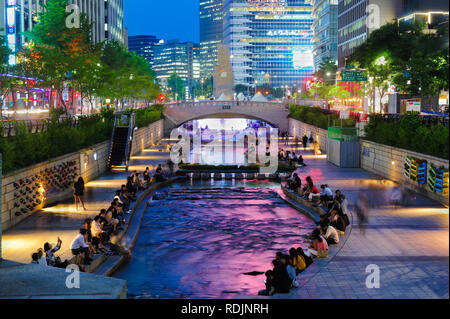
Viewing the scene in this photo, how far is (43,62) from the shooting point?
5731 centimetres

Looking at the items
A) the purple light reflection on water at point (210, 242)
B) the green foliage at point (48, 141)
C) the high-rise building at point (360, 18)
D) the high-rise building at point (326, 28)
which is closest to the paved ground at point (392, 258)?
the purple light reflection on water at point (210, 242)

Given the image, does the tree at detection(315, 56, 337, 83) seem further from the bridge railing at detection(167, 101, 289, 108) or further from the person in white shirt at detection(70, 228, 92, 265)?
the person in white shirt at detection(70, 228, 92, 265)

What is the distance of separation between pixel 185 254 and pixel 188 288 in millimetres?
4694

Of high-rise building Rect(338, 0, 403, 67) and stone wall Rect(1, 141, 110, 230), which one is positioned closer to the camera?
stone wall Rect(1, 141, 110, 230)

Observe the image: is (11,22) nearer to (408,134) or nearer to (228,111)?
(228,111)

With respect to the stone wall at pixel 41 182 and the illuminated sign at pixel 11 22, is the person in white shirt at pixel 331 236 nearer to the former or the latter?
the stone wall at pixel 41 182

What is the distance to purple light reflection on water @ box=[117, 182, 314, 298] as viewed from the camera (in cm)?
1738

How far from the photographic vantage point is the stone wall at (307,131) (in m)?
59.7

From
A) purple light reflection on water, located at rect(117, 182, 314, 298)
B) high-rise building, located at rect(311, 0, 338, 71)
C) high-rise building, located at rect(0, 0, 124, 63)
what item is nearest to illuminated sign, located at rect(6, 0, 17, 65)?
high-rise building, located at rect(0, 0, 124, 63)

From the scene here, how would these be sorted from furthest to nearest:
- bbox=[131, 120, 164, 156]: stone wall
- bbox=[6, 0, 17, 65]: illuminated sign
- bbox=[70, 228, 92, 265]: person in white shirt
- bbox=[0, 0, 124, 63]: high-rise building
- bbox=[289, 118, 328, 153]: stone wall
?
bbox=[0, 0, 124, 63]: high-rise building, bbox=[6, 0, 17, 65]: illuminated sign, bbox=[289, 118, 328, 153]: stone wall, bbox=[131, 120, 164, 156]: stone wall, bbox=[70, 228, 92, 265]: person in white shirt

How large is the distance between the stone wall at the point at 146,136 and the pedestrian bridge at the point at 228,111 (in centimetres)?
653

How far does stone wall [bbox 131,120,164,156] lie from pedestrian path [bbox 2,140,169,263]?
2182cm

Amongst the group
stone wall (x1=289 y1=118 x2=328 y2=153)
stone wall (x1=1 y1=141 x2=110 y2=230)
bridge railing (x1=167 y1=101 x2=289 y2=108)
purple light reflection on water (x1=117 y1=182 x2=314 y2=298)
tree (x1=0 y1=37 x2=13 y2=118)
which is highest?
tree (x1=0 y1=37 x2=13 y2=118)
